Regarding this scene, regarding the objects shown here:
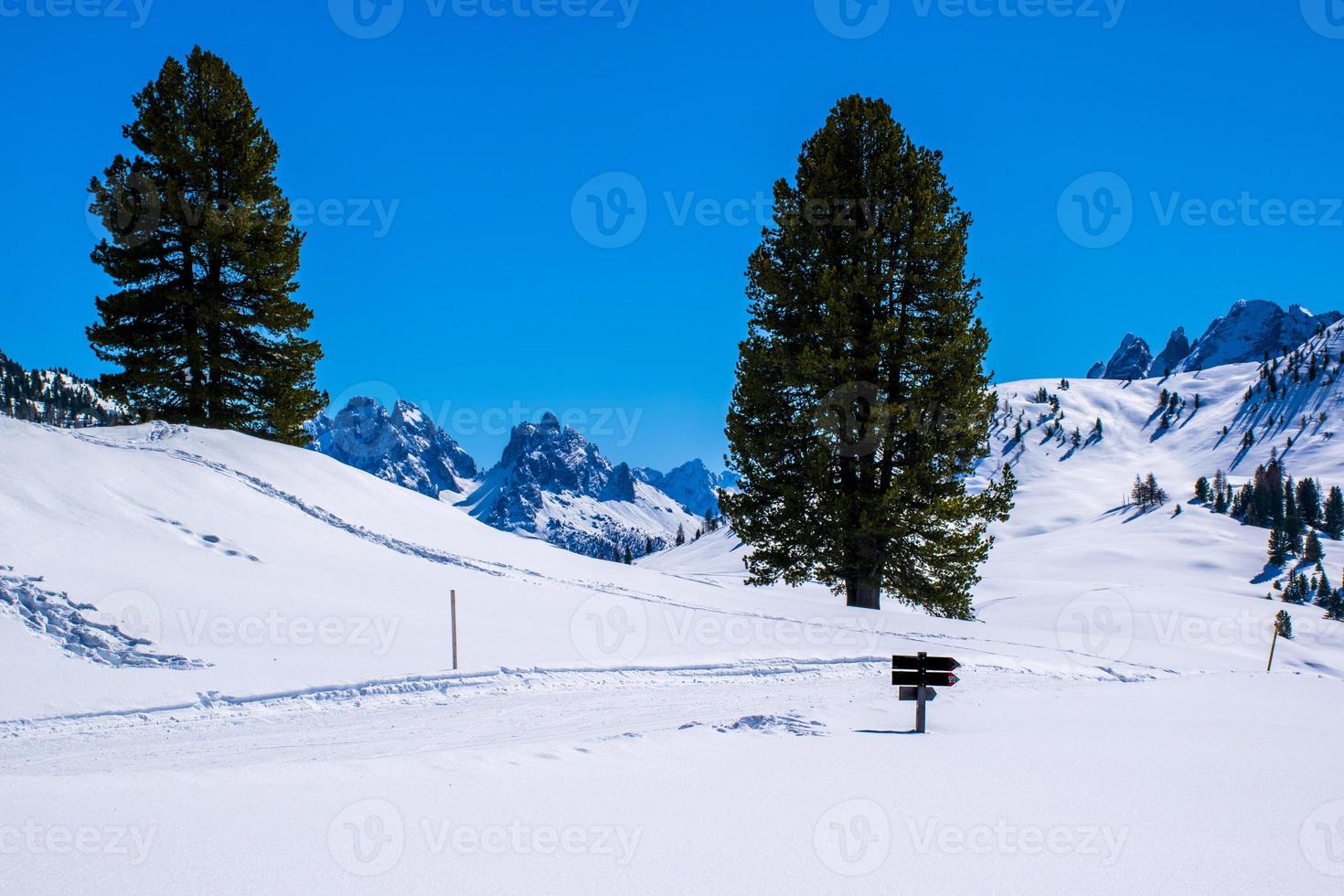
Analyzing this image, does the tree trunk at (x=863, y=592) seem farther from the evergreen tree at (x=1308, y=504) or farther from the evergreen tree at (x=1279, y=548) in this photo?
the evergreen tree at (x=1308, y=504)

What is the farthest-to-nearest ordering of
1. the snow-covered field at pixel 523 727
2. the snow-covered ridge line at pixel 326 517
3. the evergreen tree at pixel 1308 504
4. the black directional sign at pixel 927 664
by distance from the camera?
1. the evergreen tree at pixel 1308 504
2. the snow-covered ridge line at pixel 326 517
3. the black directional sign at pixel 927 664
4. the snow-covered field at pixel 523 727

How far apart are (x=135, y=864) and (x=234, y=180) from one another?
27.7 metres

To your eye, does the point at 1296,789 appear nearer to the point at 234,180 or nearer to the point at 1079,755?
the point at 1079,755

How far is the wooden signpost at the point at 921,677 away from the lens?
377 inches

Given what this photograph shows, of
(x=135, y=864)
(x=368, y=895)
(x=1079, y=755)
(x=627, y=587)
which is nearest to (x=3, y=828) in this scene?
(x=135, y=864)

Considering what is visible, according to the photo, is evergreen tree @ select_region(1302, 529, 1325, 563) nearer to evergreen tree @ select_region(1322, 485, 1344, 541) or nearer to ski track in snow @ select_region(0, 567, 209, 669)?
evergreen tree @ select_region(1322, 485, 1344, 541)

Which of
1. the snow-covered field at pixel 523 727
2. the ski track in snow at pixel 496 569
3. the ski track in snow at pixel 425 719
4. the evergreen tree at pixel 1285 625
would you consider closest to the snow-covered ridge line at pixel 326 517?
the ski track in snow at pixel 496 569

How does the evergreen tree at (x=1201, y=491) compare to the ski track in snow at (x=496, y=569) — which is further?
the evergreen tree at (x=1201, y=491)

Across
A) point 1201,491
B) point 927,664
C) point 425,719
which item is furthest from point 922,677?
point 1201,491

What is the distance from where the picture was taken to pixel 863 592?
→ 2045cm

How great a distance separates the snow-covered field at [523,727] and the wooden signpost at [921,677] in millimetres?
423

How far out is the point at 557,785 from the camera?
662 cm

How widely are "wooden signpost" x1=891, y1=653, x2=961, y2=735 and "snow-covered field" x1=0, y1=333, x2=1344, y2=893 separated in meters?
0.42

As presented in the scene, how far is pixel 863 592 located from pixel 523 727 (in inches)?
519
